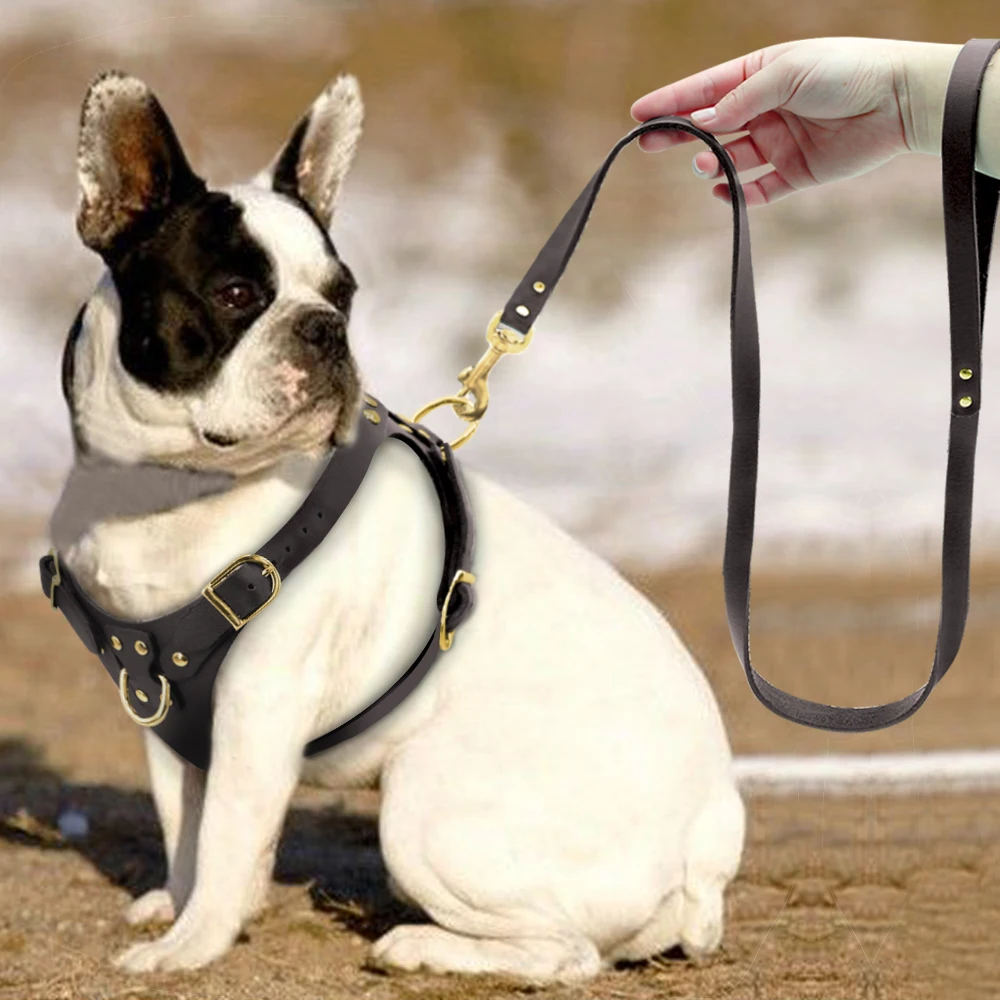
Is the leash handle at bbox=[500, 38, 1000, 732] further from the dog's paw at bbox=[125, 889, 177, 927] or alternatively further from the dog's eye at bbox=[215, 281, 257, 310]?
the dog's paw at bbox=[125, 889, 177, 927]

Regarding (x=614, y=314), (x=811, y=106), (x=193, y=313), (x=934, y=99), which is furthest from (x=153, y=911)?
(x=614, y=314)

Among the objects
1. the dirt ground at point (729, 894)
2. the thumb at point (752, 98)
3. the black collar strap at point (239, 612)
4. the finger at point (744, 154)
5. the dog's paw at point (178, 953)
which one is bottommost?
the dirt ground at point (729, 894)

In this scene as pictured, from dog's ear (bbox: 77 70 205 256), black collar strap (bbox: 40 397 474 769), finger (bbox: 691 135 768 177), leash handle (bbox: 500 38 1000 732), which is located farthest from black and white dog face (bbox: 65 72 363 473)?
finger (bbox: 691 135 768 177)

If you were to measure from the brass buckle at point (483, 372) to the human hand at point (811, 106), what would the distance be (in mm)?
365

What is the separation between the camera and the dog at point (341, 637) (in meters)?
1.91

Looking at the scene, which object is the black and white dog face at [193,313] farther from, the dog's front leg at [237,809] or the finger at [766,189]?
the finger at [766,189]

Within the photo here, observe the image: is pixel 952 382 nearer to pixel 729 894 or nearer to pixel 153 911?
pixel 729 894

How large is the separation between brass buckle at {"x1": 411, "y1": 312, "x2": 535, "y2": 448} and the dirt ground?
85 cm

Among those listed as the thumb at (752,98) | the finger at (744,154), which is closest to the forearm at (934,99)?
the thumb at (752,98)

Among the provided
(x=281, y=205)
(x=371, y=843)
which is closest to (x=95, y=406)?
(x=281, y=205)

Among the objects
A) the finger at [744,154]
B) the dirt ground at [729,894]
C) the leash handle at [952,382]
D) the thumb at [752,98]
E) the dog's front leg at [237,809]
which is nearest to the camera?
the leash handle at [952,382]

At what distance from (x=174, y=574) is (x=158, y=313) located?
387mm

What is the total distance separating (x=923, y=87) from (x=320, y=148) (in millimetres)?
895

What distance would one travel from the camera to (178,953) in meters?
2.02
